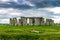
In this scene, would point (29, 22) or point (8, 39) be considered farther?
point (29, 22)

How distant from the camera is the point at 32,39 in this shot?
160 ft

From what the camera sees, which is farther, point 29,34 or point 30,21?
point 30,21

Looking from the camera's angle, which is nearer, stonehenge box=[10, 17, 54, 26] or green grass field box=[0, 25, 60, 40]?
green grass field box=[0, 25, 60, 40]

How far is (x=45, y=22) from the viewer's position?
152 meters

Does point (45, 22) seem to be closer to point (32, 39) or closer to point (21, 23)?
point (21, 23)

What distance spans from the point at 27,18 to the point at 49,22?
19.3 metres

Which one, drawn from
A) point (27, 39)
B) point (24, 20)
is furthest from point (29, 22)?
point (27, 39)

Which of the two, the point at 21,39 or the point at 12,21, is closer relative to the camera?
the point at 21,39

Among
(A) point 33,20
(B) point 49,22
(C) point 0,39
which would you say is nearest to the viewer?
(C) point 0,39

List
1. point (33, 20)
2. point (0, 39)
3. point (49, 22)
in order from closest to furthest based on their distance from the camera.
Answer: point (0, 39), point (49, 22), point (33, 20)

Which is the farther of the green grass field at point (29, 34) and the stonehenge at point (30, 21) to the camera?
the stonehenge at point (30, 21)

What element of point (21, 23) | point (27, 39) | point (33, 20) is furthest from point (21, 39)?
point (33, 20)

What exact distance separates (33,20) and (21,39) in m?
114

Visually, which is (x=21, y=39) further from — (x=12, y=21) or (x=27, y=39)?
(x=12, y=21)
